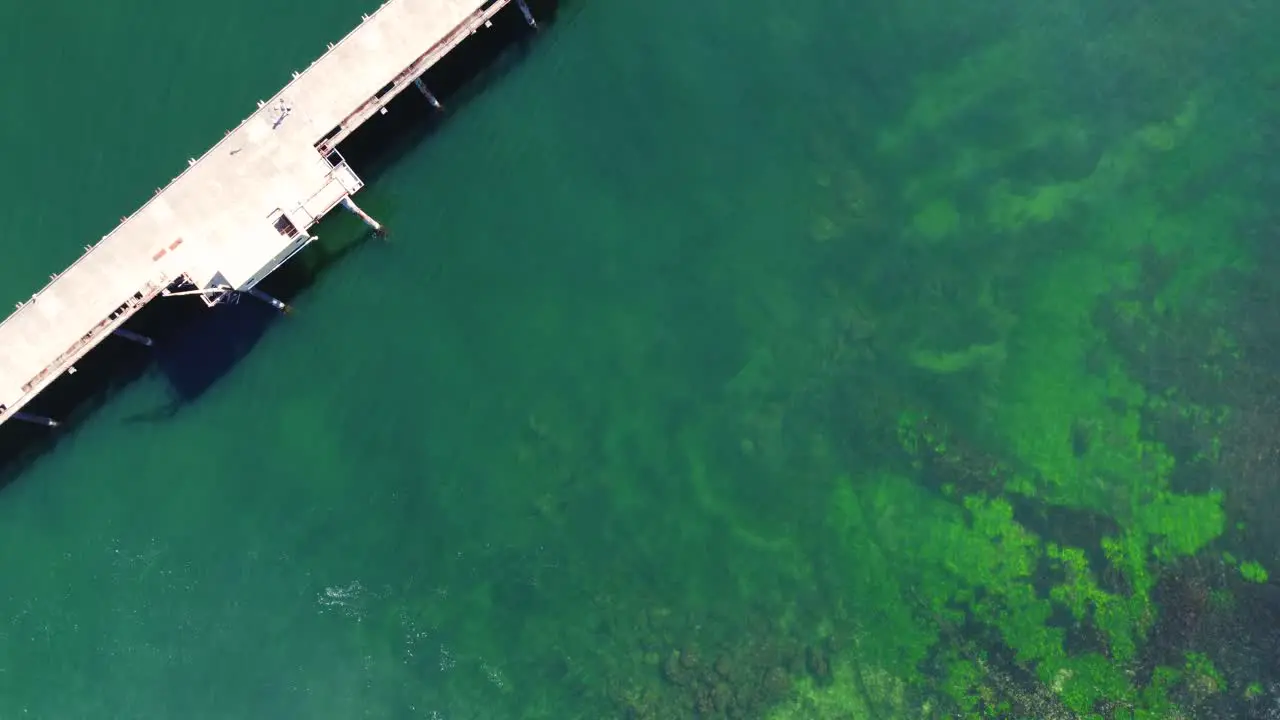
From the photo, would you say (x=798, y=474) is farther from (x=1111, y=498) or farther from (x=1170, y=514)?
(x=1170, y=514)

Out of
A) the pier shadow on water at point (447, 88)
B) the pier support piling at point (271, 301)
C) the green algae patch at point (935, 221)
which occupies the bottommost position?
the green algae patch at point (935, 221)

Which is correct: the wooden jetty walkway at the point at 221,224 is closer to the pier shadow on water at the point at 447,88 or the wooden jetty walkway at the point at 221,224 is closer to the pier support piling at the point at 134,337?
the pier support piling at the point at 134,337

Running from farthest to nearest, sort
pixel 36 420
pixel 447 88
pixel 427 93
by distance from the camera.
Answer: pixel 447 88 < pixel 36 420 < pixel 427 93

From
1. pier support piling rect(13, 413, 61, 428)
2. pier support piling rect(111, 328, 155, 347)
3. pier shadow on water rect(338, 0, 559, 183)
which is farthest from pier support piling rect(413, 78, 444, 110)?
pier support piling rect(13, 413, 61, 428)

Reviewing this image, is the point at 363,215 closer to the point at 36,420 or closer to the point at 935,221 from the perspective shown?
the point at 36,420

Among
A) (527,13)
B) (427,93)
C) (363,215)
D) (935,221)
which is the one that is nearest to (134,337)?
(363,215)

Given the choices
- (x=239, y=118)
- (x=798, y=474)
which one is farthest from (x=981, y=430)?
(x=239, y=118)

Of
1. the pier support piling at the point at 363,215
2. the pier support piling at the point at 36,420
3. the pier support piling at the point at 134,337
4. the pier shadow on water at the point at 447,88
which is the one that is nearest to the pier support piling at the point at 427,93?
the pier shadow on water at the point at 447,88
